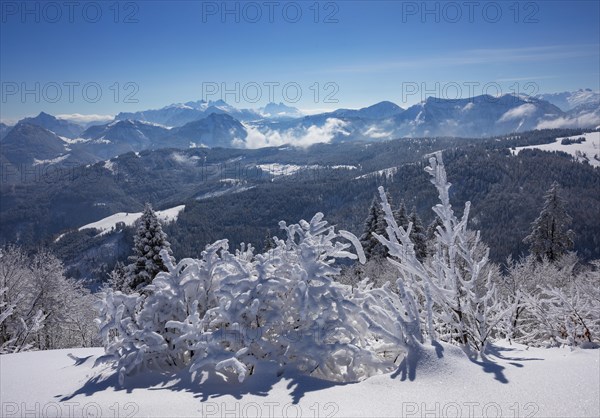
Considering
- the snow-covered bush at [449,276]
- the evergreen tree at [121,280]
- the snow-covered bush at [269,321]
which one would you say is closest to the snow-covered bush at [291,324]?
the snow-covered bush at [269,321]

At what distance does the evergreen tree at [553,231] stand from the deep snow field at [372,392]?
29.5m

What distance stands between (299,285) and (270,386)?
3.85 feet

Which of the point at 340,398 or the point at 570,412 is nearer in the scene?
the point at 570,412

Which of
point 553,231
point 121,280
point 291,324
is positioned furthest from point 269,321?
point 553,231

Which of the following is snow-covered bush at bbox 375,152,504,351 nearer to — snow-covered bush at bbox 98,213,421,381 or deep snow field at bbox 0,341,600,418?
deep snow field at bbox 0,341,600,418

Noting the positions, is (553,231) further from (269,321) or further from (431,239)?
(269,321)

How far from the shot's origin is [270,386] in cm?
406

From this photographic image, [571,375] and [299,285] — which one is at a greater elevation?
[299,285]

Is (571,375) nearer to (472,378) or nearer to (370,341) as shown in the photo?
(472,378)

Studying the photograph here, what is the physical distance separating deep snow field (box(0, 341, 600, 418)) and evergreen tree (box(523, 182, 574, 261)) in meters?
29.5

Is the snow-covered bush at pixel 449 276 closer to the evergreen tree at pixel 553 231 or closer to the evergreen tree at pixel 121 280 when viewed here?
the evergreen tree at pixel 121 280

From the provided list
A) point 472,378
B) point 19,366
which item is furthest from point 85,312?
point 472,378

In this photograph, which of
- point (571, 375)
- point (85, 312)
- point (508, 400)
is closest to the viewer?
point (508, 400)

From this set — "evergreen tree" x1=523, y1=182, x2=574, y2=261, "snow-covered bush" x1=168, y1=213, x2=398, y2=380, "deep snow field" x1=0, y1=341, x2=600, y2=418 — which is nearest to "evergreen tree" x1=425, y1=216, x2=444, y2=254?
"evergreen tree" x1=523, y1=182, x2=574, y2=261
